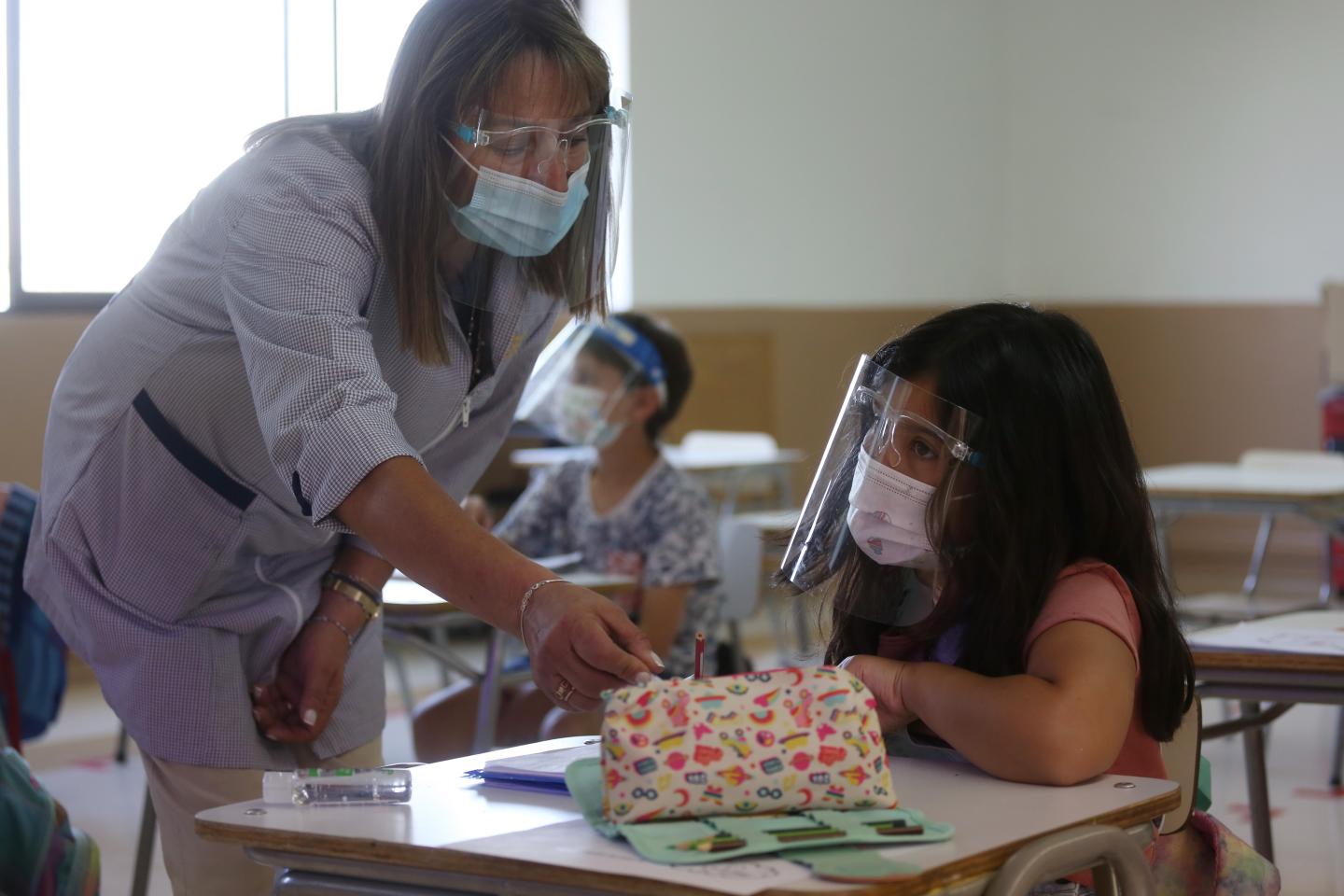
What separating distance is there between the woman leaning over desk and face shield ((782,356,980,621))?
0.30 metres

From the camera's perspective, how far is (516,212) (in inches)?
54.1

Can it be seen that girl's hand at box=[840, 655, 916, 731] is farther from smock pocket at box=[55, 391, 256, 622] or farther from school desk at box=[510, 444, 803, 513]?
school desk at box=[510, 444, 803, 513]

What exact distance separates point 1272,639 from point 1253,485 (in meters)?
2.32

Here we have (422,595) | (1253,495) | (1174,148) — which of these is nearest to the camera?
(422,595)

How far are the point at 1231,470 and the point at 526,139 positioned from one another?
3.84m

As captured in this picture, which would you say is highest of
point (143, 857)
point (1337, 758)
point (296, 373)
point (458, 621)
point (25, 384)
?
point (296, 373)

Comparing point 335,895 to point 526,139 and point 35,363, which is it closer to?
point 526,139

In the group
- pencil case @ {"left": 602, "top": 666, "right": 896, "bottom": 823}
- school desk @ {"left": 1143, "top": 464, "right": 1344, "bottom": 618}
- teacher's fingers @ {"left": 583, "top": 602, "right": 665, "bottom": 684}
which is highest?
teacher's fingers @ {"left": 583, "top": 602, "right": 665, "bottom": 684}

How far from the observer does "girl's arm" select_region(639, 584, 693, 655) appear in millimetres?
3004

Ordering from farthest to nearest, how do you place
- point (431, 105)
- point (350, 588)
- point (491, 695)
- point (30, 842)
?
point (491, 695) → point (30, 842) → point (350, 588) → point (431, 105)

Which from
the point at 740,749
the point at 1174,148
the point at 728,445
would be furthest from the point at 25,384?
the point at 1174,148

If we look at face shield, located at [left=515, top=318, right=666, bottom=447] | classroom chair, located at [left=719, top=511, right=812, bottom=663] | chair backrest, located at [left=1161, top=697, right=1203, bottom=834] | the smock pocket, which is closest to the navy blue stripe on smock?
the smock pocket

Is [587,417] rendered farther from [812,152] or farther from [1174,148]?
[1174,148]

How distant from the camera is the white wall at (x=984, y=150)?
6.82 meters
